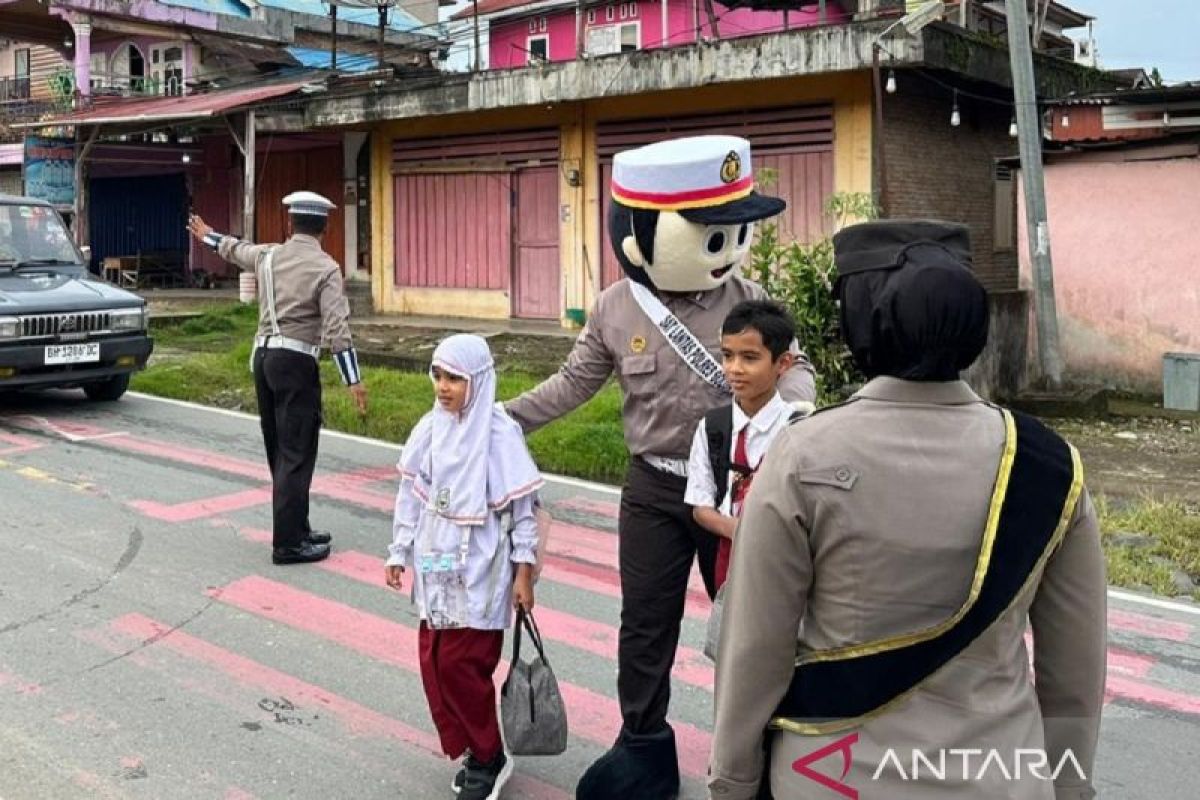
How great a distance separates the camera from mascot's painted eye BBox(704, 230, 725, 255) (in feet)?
11.6

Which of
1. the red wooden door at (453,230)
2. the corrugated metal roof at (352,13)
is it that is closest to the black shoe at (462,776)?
the red wooden door at (453,230)

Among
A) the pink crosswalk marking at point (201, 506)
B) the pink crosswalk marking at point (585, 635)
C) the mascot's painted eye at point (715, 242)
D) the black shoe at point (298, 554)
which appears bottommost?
the pink crosswalk marking at point (585, 635)

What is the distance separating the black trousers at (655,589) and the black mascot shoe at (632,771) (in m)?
0.04

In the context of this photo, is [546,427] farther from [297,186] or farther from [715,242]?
[297,186]

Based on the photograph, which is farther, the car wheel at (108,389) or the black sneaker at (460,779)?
the car wheel at (108,389)

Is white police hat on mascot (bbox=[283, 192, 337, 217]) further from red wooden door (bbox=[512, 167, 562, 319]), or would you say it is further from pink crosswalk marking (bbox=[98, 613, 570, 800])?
red wooden door (bbox=[512, 167, 562, 319])

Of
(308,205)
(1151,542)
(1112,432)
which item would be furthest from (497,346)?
(1151,542)

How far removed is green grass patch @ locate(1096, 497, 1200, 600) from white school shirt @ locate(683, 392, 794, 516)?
11.9 feet

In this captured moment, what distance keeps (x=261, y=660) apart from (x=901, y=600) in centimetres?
356

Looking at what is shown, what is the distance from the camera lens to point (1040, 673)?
202 cm

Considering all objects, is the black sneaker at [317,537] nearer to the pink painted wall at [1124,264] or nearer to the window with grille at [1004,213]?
the pink painted wall at [1124,264]

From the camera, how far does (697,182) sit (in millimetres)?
3508

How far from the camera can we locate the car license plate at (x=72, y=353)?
10.2 meters

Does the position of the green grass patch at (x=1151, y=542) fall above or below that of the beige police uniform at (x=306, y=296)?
below
